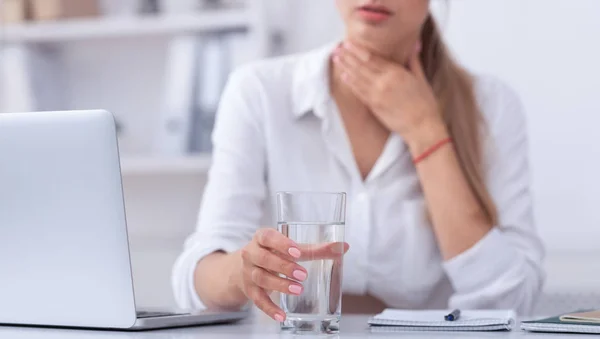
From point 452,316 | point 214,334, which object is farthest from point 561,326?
point 214,334

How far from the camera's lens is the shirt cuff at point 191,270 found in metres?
1.42

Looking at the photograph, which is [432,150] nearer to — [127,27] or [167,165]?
[167,165]

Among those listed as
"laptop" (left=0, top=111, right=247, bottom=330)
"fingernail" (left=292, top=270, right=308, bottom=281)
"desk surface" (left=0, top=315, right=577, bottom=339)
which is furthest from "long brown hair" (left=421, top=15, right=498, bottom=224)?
"laptop" (left=0, top=111, right=247, bottom=330)

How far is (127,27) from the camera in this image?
262 centimetres

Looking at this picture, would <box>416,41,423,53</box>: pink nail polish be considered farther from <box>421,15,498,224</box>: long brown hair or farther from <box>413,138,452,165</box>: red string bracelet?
<box>413,138,452,165</box>: red string bracelet

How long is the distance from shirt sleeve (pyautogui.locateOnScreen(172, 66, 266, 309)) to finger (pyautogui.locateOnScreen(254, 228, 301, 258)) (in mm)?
484

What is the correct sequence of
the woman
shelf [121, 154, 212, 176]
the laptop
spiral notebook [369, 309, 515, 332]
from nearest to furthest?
1. the laptop
2. spiral notebook [369, 309, 515, 332]
3. the woman
4. shelf [121, 154, 212, 176]

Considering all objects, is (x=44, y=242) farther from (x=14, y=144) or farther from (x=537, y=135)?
(x=537, y=135)

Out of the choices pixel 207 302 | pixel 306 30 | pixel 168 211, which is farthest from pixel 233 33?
pixel 207 302

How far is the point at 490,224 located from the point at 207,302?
0.57 m

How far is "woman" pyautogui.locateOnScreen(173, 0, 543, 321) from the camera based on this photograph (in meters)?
1.53

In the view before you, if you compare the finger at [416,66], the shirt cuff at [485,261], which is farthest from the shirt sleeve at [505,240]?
the finger at [416,66]

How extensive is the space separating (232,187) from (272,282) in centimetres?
64

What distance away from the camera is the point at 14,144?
0.90 m
